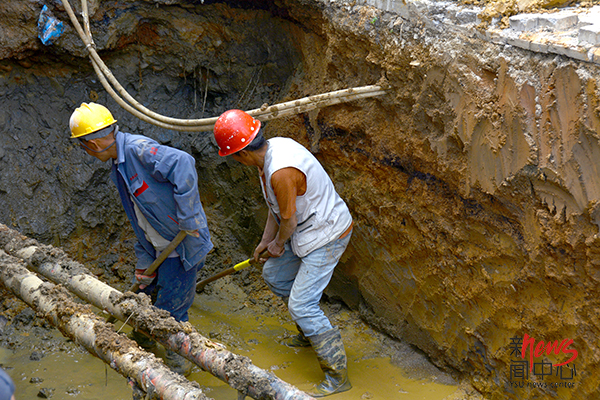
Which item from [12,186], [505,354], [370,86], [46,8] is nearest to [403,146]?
[370,86]

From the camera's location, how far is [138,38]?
416 cm

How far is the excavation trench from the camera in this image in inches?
89.3

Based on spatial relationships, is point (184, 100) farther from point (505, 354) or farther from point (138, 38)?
point (505, 354)

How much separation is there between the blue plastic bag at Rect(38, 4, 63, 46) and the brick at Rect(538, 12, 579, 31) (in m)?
3.24

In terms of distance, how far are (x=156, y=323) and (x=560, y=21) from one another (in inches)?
87.5

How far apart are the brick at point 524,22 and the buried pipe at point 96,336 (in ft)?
6.83

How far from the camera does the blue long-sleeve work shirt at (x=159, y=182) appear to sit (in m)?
2.79

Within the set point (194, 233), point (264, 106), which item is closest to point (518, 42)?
point (264, 106)

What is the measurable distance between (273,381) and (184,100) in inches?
128

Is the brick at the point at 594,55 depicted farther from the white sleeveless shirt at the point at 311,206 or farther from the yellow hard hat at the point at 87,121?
the yellow hard hat at the point at 87,121

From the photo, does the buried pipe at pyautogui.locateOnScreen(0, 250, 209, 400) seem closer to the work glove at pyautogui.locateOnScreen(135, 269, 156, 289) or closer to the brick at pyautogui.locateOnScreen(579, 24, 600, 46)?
the work glove at pyautogui.locateOnScreen(135, 269, 156, 289)

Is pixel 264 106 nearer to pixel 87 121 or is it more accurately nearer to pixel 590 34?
pixel 87 121

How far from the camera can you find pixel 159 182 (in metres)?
2.88

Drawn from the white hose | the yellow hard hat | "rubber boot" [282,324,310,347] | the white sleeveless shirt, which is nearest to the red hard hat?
the white sleeveless shirt
